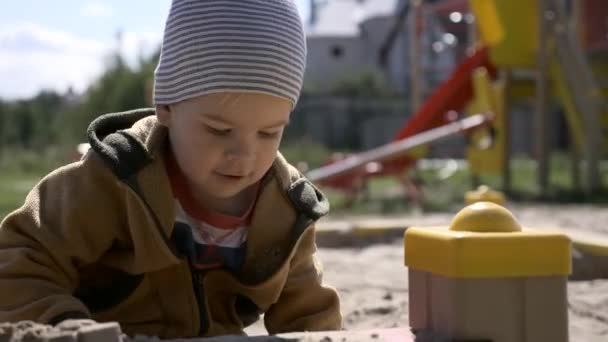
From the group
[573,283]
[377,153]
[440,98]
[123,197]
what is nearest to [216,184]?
[123,197]

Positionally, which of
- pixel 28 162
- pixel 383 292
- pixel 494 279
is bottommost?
pixel 28 162

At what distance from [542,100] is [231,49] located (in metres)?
6.45

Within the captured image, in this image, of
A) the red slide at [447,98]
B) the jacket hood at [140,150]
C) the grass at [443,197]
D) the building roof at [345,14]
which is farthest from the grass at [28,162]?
the building roof at [345,14]

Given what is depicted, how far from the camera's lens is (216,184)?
1576 mm

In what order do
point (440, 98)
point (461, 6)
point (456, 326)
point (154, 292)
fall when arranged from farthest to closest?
1. point (461, 6)
2. point (440, 98)
3. point (154, 292)
4. point (456, 326)

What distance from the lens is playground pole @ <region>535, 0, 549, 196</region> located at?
24.5ft

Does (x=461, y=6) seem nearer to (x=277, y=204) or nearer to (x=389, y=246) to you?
(x=389, y=246)

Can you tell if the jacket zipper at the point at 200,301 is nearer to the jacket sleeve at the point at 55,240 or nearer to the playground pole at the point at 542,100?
the jacket sleeve at the point at 55,240

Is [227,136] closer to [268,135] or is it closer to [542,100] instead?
[268,135]

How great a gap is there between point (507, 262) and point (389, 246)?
105 inches

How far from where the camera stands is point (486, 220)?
4.68 ft

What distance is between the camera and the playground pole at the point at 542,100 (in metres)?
7.48

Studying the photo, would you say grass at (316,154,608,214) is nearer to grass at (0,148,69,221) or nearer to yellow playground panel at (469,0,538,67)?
yellow playground panel at (469,0,538,67)

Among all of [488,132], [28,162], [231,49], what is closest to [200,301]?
[231,49]
